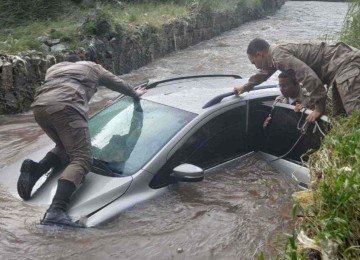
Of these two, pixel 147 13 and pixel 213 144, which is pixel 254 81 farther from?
pixel 147 13

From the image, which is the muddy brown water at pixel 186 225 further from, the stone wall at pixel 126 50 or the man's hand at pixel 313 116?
the stone wall at pixel 126 50

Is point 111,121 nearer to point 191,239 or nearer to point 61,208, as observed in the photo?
point 61,208

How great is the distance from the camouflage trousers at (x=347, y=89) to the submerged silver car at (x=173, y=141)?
455 millimetres

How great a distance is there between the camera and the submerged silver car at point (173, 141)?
394 cm

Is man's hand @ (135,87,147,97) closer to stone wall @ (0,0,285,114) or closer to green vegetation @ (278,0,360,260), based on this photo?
green vegetation @ (278,0,360,260)

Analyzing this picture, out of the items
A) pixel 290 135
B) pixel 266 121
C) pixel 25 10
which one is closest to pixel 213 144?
pixel 266 121

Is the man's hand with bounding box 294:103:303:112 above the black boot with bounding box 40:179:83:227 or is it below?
above

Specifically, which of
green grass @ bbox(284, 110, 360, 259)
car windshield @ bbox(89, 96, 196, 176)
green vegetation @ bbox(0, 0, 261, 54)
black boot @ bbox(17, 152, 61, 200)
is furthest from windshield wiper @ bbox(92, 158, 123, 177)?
green vegetation @ bbox(0, 0, 261, 54)

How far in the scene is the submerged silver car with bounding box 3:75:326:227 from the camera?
3941 millimetres

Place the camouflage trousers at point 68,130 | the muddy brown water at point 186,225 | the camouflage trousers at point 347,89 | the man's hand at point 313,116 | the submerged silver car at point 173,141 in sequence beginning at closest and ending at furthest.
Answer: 1. the muddy brown water at point 186,225
2. the submerged silver car at point 173,141
3. the camouflage trousers at point 68,130
4. the man's hand at point 313,116
5. the camouflage trousers at point 347,89

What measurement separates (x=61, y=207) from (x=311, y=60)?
286cm

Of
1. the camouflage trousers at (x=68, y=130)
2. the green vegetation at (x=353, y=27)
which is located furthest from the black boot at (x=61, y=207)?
the green vegetation at (x=353, y=27)

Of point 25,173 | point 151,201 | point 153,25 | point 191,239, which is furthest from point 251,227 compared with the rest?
point 153,25

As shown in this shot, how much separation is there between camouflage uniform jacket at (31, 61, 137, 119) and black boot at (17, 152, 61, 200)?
0.49m
